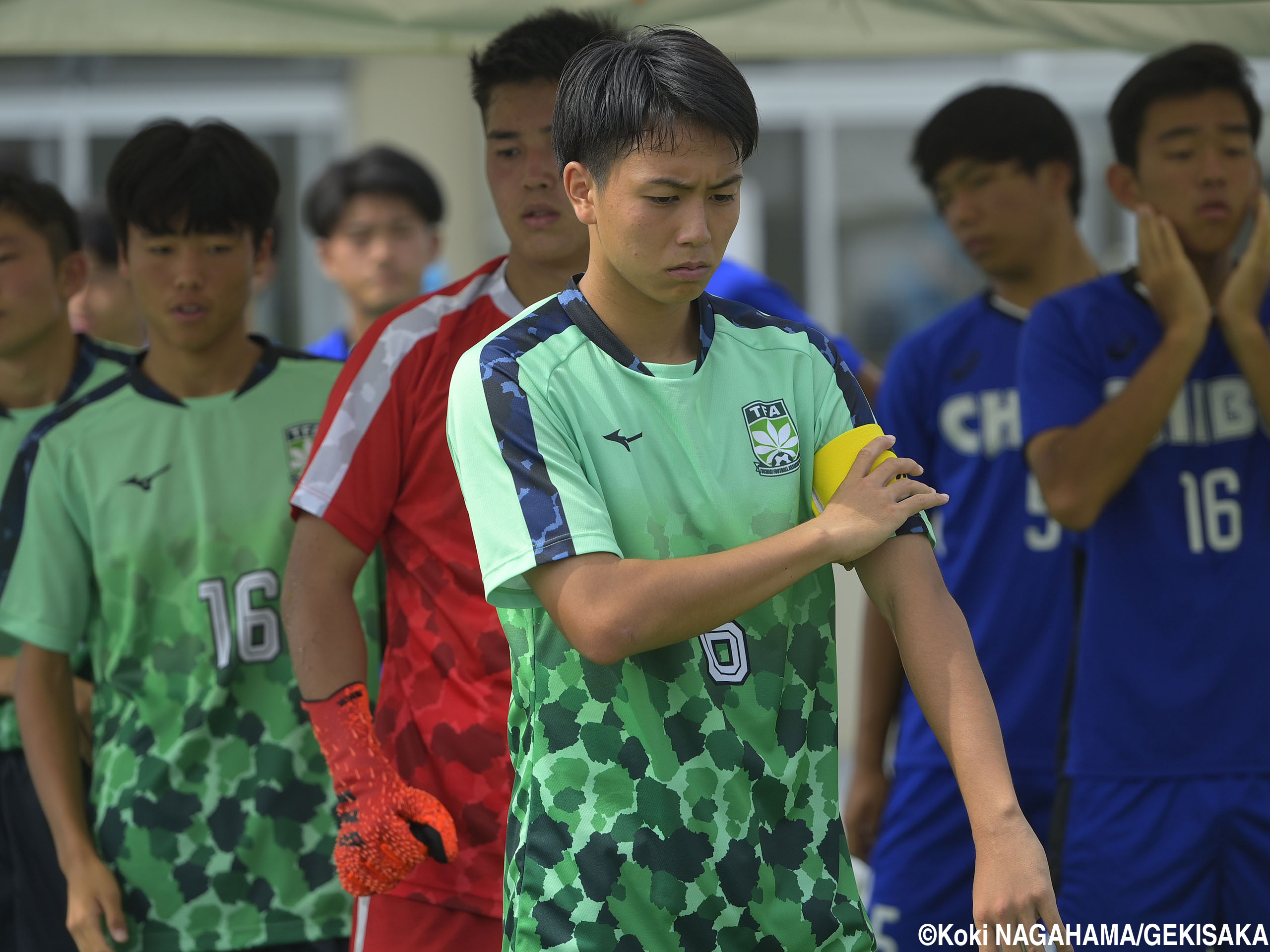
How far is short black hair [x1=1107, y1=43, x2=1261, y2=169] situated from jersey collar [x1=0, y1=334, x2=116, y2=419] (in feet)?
8.27

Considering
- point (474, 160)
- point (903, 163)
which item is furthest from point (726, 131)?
point (903, 163)

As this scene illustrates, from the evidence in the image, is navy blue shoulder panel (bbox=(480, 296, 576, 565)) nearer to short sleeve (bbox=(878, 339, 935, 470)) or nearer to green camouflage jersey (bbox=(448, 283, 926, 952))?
green camouflage jersey (bbox=(448, 283, 926, 952))

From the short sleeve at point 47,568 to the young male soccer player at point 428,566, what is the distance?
645 millimetres

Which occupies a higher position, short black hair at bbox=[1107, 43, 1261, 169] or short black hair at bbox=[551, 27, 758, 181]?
short black hair at bbox=[1107, 43, 1261, 169]

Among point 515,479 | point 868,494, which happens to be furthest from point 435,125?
point 868,494

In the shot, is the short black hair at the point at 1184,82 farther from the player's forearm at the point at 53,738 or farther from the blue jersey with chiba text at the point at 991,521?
the player's forearm at the point at 53,738

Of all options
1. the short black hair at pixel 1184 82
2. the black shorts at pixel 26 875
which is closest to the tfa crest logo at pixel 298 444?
the black shorts at pixel 26 875

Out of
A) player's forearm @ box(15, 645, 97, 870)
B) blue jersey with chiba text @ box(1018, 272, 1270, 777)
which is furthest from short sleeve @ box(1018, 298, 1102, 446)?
player's forearm @ box(15, 645, 97, 870)

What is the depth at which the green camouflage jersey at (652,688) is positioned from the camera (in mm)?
1991

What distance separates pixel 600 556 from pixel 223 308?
5.33 ft

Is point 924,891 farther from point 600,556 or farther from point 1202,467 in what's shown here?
point 600,556

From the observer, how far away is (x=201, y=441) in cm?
320

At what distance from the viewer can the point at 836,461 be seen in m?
2.08

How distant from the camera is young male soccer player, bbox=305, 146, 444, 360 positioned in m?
5.64
